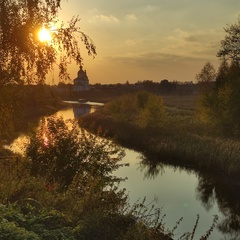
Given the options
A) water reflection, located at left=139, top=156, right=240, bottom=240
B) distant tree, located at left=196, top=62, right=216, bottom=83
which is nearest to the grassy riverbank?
water reflection, located at left=139, top=156, right=240, bottom=240

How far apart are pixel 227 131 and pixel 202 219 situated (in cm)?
2155

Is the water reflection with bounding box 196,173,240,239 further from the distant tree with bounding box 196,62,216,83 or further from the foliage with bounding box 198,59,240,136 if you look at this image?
the distant tree with bounding box 196,62,216,83

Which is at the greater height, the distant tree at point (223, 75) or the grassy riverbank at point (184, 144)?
the distant tree at point (223, 75)

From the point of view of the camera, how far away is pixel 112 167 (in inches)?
697

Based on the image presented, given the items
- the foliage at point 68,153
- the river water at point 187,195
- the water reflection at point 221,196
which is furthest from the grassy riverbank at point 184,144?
the river water at point 187,195

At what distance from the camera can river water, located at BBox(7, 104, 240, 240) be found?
17.6 m

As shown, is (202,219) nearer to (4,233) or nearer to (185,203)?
(185,203)

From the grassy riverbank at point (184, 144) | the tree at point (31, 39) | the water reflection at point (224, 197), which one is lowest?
the water reflection at point (224, 197)

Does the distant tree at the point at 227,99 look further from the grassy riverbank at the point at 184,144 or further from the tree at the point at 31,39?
the tree at the point at 31,39

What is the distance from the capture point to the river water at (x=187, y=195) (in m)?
17.6

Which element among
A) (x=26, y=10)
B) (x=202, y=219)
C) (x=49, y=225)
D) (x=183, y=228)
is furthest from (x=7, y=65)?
(x=202, y=219)

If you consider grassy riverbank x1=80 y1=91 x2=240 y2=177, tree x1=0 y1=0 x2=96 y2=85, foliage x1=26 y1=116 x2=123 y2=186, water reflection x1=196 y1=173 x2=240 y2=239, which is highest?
tree x1=0 y1=0 x2=96 y2=85

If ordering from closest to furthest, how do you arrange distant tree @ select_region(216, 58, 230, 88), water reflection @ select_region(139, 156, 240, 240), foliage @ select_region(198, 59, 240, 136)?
water reflection @ select_region(139, 156, 240, 240), foliage @ select_region(198, 59, 240, 136), distant tree @ select_region(216, 58, 230, 88)

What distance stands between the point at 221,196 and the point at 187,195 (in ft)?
7.17
